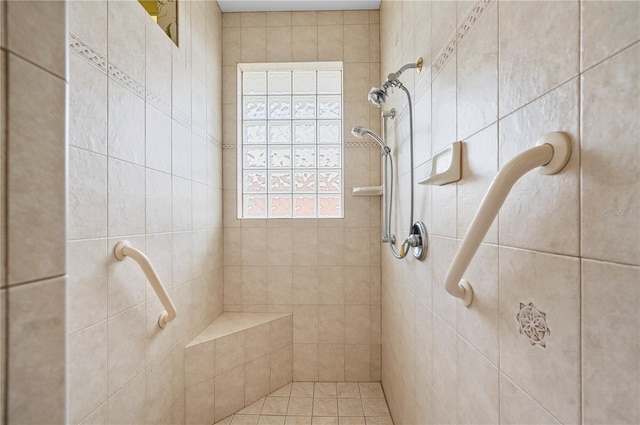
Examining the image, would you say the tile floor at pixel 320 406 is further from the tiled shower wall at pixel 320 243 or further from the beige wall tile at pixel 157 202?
the beige wall tile at pixel 157 202

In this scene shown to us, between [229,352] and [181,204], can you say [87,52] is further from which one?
[229,352]

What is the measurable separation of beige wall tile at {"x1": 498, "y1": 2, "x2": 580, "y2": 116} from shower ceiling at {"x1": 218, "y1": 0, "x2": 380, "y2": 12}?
1756 mm

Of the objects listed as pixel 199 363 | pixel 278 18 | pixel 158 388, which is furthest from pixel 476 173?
pixel 278 18

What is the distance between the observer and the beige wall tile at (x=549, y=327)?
0.48 m

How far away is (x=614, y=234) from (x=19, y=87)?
73 cm

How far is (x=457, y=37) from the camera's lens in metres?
0.88

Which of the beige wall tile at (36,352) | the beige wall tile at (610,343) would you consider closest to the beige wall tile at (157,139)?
the beige wall tile at (36,352)

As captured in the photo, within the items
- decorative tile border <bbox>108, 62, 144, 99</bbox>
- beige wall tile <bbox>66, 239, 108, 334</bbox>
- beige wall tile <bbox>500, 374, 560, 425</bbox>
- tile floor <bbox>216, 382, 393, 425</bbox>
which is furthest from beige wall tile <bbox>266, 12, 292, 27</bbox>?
tile floor <bbox>216, 382, 393, 425</bbox>

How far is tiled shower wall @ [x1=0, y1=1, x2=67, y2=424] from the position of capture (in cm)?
26

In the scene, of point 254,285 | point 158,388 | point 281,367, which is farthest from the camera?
point 254,285

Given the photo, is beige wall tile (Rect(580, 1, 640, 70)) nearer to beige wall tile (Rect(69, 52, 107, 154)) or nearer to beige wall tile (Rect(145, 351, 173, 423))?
beige wall tile (Rect(69, 52, 107, 154))

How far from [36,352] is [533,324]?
75cm

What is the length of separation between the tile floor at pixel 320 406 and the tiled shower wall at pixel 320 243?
0.29 feet

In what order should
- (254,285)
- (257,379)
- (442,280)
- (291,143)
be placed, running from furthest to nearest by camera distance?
(291,143) < (254,285) < (257,379) < (442,280)
